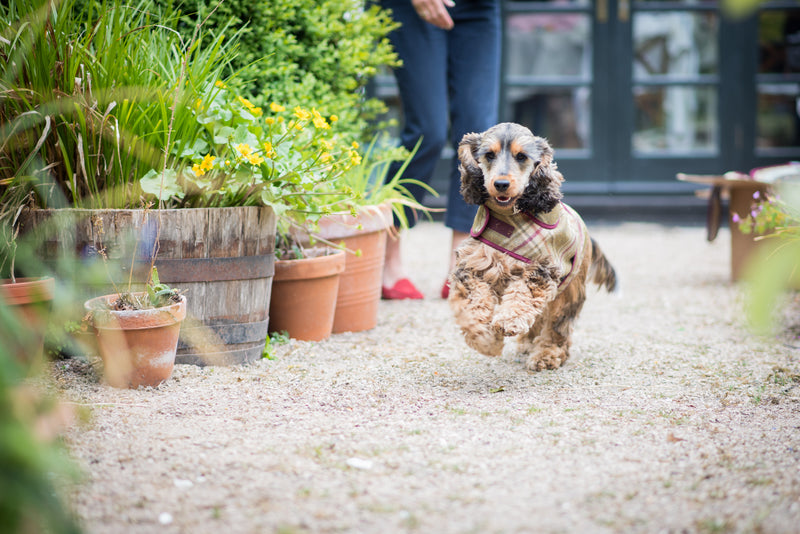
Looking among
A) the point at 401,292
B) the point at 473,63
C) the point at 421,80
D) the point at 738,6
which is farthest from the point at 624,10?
the point at 738,6

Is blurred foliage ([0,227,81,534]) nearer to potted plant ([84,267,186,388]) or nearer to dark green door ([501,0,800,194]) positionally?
potted plant ([84,267,186,388])

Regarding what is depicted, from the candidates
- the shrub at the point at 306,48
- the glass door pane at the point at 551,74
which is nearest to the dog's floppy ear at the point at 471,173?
the shrub at the point at 306,48

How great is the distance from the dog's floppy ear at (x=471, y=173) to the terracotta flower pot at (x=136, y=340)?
1129 mm

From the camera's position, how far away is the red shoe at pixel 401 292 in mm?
4418

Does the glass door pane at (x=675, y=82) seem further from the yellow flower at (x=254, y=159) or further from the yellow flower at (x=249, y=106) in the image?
the yellow flower at (x=254, y=159)

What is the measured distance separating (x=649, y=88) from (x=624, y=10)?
0.85 meters

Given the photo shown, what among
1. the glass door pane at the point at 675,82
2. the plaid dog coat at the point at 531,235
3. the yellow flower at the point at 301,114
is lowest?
the plaid dog coat at the point at 531,235

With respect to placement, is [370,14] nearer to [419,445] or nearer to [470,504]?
[419,445]

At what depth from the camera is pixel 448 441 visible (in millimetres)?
2119

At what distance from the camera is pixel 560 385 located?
9.06ft

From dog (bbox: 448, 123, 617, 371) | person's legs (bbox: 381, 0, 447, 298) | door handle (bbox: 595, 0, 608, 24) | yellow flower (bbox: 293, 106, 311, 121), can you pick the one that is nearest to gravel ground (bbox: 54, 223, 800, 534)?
dog (bbox: 448, 123, 617, 371)

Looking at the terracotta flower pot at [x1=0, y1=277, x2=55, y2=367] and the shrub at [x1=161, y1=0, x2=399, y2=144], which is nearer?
the terracotta flower pot at [x1=0, y1=277, x2=55, y2=367]

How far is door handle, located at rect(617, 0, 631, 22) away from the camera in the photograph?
7.63 m

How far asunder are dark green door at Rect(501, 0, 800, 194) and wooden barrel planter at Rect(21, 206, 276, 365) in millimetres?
5590
